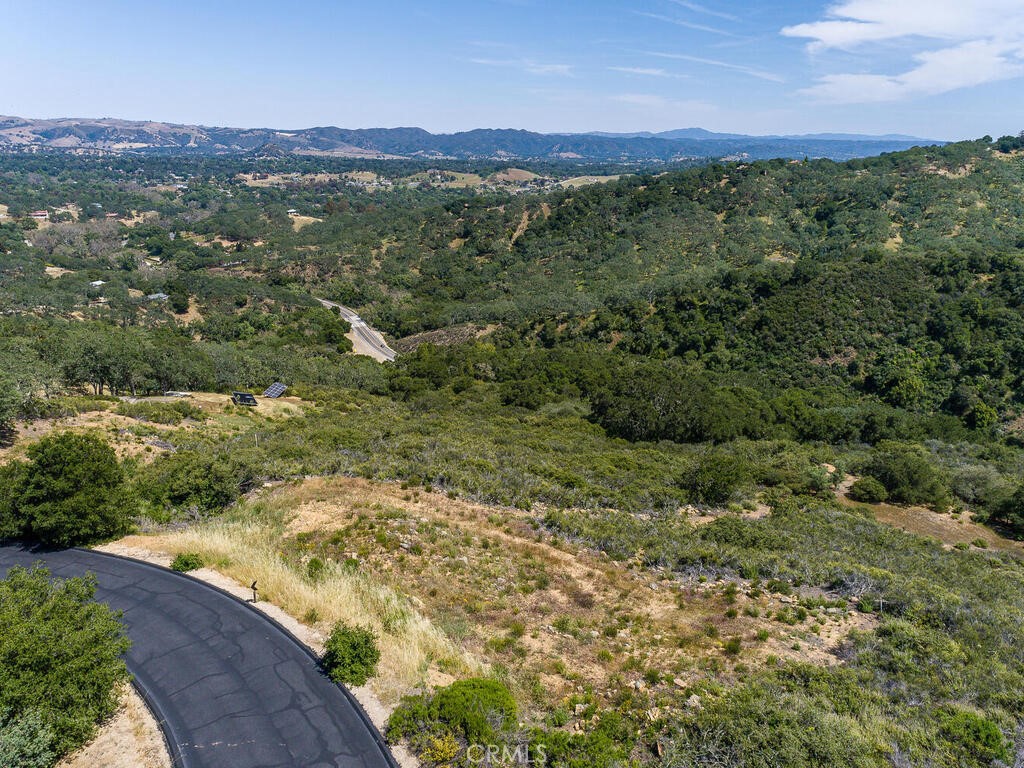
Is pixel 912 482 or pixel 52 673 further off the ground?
pixel 52 673

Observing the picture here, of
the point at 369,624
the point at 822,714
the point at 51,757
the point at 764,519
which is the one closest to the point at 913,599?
the point at 822,714

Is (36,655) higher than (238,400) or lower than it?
higher

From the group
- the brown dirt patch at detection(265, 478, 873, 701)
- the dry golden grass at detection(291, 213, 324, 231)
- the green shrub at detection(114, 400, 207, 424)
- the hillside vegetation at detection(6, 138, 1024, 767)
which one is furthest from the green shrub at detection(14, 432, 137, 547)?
the dry golden grass at detection(291, 213, 324, 231)

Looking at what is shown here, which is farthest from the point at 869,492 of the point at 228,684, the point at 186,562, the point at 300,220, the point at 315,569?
the point at 300,220

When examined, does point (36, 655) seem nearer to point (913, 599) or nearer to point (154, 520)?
→ point (154, 520)

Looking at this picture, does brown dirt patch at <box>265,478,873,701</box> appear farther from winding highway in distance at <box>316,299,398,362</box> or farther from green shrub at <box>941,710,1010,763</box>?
winding highway in distance at <box>316,299,398,362</box>

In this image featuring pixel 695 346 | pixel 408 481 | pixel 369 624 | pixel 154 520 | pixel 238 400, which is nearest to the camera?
pixel 369 624

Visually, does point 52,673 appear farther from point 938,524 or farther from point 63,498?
point 938,524
